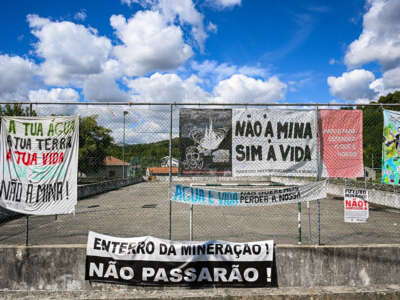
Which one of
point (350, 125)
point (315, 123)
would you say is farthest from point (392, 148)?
point (315, 123)

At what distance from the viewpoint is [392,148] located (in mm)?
5656

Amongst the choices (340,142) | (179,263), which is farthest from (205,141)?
(340,142)

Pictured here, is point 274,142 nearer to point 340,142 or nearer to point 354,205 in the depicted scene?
point 340,142

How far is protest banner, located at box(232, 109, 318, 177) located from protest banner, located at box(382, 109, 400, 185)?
1.82 metres

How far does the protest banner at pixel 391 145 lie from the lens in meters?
5.58

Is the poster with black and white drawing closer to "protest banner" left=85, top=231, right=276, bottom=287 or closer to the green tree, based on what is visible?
"protest banner" left=85, top=231, right=276, bottom=287

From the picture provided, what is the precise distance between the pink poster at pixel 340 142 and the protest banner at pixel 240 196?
0.55 metres

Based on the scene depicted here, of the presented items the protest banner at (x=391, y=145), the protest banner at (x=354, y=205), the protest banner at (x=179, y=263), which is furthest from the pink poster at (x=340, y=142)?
the protest banner at (x=179, y=263)

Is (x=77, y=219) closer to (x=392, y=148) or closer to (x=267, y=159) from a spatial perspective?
(x=267, y=159)

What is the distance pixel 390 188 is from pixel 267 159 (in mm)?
11102

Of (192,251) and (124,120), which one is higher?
(124,120)

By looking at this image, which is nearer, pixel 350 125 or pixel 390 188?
pixel 350 125

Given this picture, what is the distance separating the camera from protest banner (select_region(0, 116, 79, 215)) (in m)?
4.89

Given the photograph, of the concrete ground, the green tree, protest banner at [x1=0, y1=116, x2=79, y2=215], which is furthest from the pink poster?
protest banner at [x1=0, y1=116, x2=79, y2=215]
